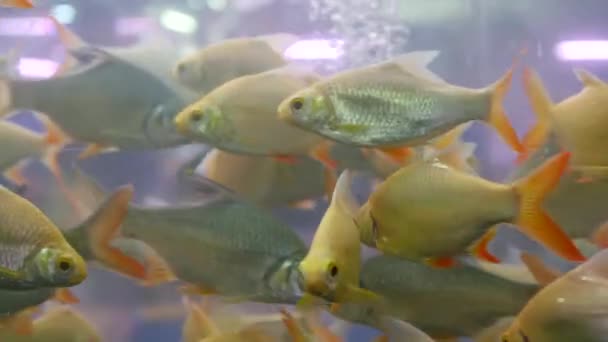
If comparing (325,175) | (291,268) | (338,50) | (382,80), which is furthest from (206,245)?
(338,50)

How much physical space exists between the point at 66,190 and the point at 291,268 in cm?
60

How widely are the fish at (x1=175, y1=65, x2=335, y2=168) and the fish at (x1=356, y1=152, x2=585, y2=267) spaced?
0.24 meters

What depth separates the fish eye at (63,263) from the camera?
1.20 m

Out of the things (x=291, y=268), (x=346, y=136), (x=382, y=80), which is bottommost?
(x=291, y=268)

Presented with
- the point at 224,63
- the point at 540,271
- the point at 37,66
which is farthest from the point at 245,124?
the point at 37,66

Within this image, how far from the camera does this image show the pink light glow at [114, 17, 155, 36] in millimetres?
2309

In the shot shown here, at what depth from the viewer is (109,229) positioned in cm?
142

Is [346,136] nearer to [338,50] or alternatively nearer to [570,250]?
[570,250]

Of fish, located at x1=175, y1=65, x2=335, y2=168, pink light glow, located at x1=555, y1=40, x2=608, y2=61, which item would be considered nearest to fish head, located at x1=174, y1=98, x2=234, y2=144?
fish, located at x1=175, y1=65, x2=335, y2=168

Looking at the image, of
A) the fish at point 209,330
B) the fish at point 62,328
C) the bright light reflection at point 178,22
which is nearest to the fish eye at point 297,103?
the fish at point 209,330

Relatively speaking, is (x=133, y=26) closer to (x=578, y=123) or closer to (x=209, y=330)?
(x=209, y=330)

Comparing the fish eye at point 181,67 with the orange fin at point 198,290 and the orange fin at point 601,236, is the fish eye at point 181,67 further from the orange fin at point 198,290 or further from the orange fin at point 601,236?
the orange fin at point 601,236

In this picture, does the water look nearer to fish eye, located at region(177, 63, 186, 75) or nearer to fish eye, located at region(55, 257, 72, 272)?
fish eye, located at region(177, 63, 186, 75)

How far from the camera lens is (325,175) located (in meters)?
1.71
